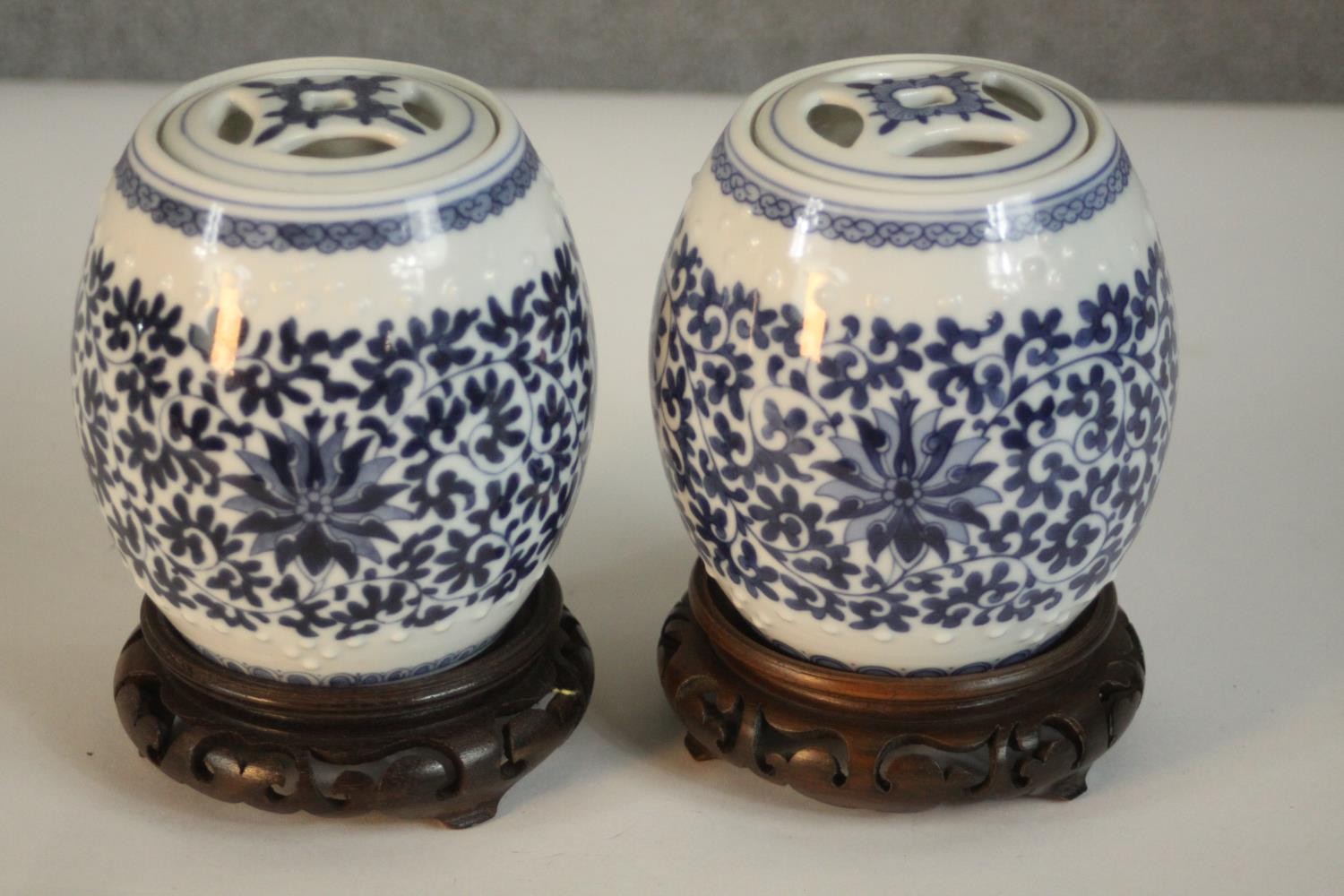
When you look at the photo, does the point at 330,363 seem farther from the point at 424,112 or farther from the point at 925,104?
the point at 925,104

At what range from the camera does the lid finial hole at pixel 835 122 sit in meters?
1.05

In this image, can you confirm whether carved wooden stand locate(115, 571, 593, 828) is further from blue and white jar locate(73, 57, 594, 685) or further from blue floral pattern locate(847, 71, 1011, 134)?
blue floral pattern locate(847, 71, 1011, 134)

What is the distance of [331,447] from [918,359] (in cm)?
29

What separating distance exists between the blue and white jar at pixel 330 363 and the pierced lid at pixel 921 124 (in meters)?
0.14

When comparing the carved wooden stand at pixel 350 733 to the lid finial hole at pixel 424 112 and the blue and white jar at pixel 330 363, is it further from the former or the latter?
the lid finial hole at pixel 424 112

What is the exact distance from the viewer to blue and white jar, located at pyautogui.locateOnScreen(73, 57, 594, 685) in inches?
36.7

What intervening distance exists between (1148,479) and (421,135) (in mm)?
422

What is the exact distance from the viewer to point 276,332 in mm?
931

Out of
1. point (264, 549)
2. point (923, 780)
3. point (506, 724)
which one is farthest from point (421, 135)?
point (923, 780)

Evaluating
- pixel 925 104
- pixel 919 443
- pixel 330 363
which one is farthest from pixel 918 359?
pixel 330 363

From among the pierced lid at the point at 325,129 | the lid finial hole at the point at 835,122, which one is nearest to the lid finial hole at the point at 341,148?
the pierced lid at the point at 325,129

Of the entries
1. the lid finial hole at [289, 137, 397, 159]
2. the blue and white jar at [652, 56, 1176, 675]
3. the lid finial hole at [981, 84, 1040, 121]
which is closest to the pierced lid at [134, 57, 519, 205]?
the lid finial hole at [289, 137, 397, 159]

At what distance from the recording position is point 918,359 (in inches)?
37.0

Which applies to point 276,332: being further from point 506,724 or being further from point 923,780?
point 923,780
